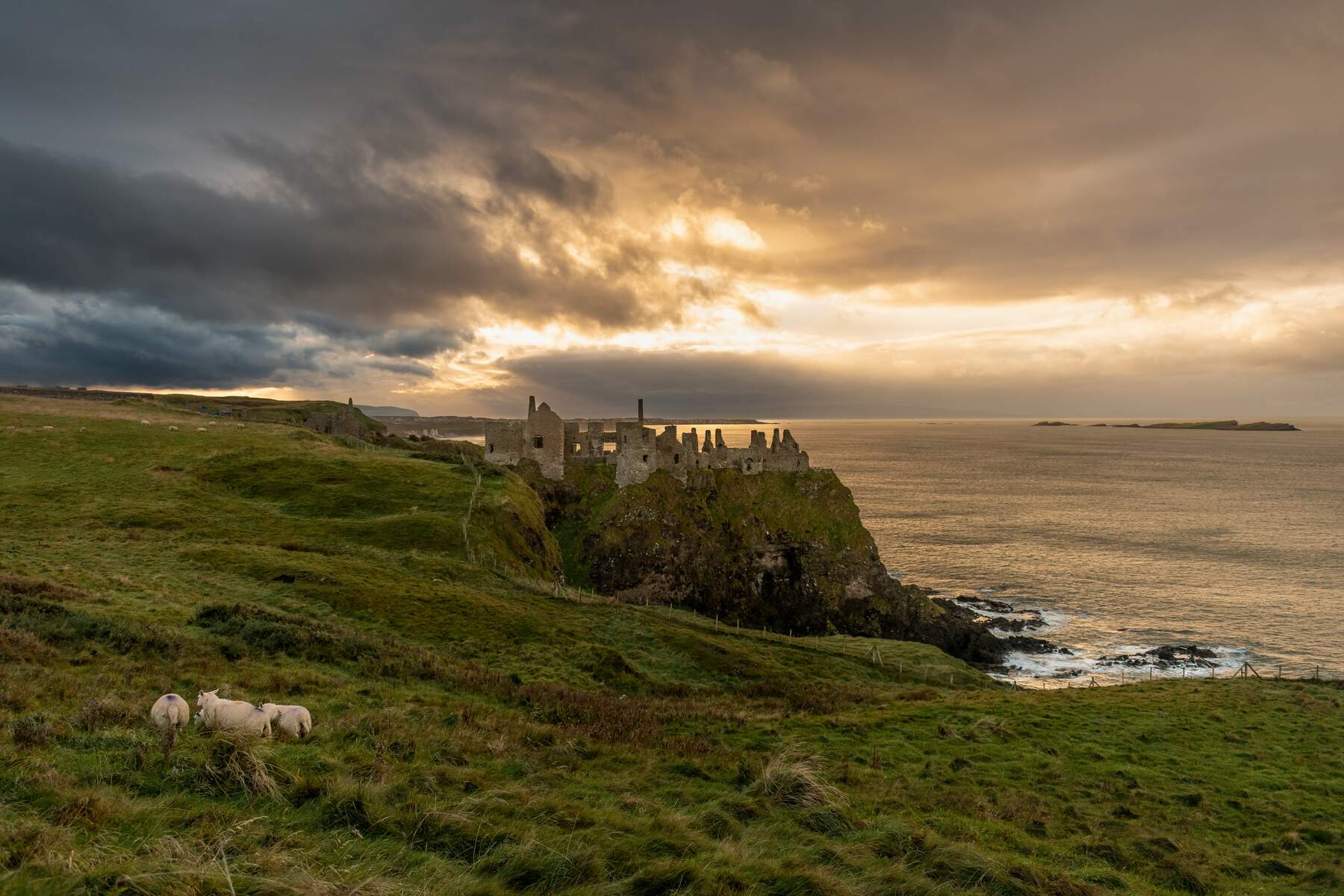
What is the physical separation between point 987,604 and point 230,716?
8253 centimetres

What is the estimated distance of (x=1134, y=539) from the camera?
106 meters

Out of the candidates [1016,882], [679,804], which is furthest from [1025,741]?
[679,804]

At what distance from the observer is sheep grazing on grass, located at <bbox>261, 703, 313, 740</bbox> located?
12.6 m

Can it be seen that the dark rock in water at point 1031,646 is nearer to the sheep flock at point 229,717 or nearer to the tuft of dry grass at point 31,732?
the sheep flock at point 229,717

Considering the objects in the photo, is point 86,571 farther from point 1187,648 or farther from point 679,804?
point 1187,648

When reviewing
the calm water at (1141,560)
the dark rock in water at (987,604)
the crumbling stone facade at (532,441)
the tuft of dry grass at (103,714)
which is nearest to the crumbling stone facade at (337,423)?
the crumbling stone facade at (532,441)

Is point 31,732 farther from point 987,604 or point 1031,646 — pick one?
point 987,604

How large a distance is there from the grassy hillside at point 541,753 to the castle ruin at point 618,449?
4350 cm

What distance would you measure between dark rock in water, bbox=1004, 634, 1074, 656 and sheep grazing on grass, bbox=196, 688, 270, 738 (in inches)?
2714

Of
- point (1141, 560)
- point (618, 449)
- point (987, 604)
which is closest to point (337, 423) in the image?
point (618, 449)

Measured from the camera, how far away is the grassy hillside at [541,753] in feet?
27.1

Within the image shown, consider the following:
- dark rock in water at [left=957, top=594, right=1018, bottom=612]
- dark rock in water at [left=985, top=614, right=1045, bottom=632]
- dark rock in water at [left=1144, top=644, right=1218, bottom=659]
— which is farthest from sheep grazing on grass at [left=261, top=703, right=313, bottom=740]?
dark rock in water at [left=957, top=594, right=1018, bottom=612]

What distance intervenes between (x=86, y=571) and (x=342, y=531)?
1825cm

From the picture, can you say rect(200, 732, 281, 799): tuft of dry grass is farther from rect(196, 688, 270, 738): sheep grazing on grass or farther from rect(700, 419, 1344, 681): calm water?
rect(700, 419, 1344, 681): calm water
